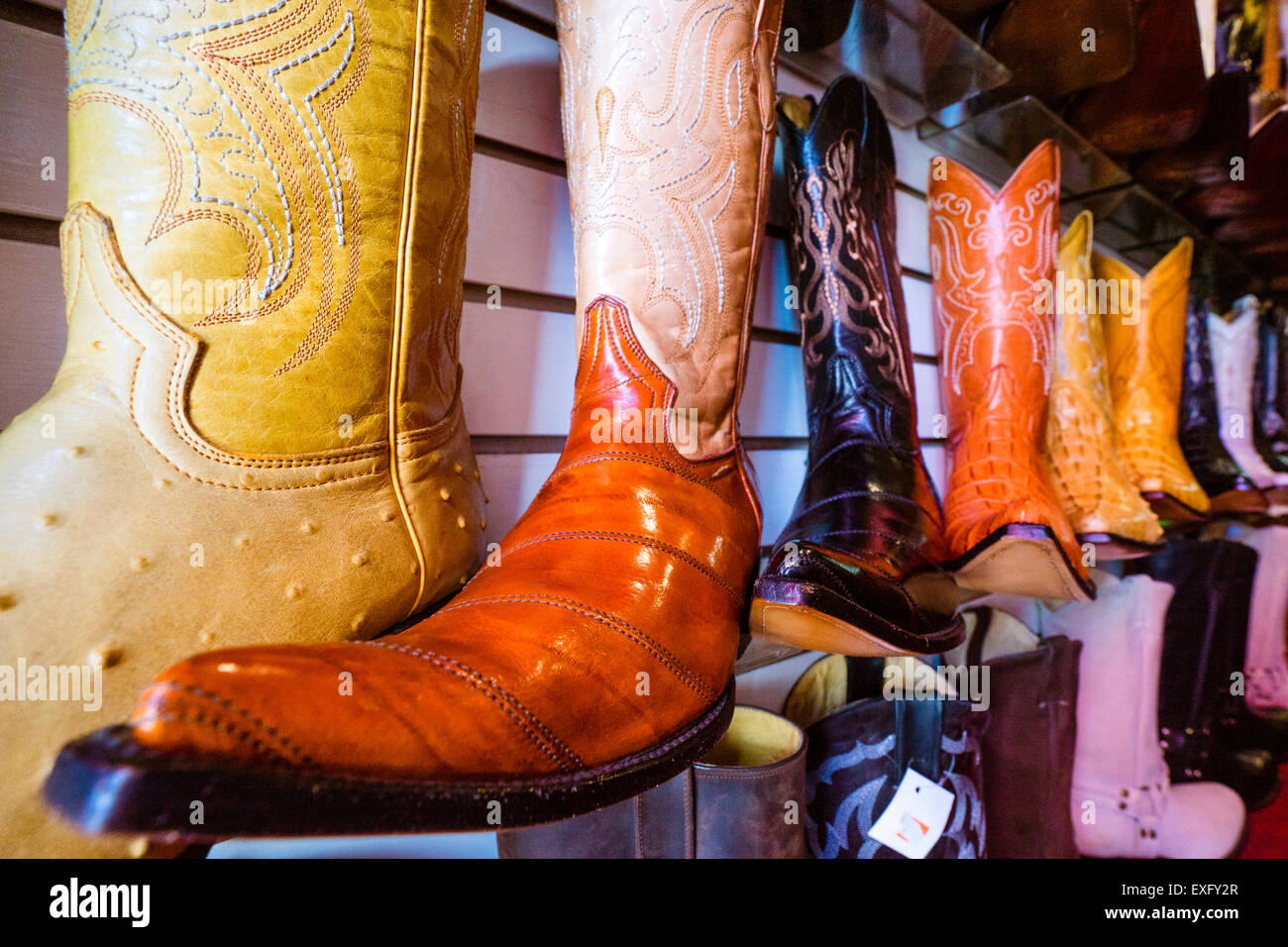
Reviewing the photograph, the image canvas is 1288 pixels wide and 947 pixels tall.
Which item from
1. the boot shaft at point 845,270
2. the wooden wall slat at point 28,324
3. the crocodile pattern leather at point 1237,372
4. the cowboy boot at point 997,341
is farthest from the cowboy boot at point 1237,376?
the wooden wall slat at point 28,324

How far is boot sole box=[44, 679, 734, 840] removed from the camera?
7.9 inches

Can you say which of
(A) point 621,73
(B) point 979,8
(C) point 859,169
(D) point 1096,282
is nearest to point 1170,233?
(D) point 1096,282

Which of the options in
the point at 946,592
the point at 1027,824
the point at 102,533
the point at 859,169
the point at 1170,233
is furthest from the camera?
the point at 1170,233

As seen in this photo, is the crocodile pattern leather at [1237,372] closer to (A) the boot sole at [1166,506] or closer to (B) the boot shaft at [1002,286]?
(A) the boot sole at [1166,506]

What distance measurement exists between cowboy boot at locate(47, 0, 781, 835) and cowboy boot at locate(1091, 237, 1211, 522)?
1322 millimetres

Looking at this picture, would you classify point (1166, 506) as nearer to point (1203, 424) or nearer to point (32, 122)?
point (1203, 424)

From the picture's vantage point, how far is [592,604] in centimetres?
41

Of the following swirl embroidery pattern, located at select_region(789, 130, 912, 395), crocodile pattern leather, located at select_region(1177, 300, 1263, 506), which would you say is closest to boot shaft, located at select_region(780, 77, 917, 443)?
swirl embroidery pattern, located at select_region(789, 130, 912, 395)

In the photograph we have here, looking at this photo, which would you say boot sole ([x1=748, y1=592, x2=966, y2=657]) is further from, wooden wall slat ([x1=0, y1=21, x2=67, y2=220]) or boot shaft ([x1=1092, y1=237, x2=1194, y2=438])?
boot shaft ([x1=1092, y1=237, x2=1194, y2=438])

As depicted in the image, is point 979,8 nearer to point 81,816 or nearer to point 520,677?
point 520,677

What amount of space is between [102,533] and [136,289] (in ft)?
0.56

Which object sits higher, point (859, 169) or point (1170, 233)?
point (1170, 233)

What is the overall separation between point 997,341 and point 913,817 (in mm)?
840

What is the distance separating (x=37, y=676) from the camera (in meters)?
0.29
